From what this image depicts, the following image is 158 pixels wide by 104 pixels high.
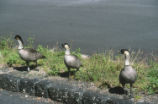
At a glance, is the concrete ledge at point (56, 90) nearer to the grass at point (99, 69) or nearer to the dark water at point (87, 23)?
the grass at point (99, 69)

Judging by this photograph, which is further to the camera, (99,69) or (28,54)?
(28,54)

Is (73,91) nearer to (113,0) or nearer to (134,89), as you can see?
(134,89)

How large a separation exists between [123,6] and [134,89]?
1306 cm

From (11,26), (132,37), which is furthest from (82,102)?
(11,26)

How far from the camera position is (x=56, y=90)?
22.9 ft

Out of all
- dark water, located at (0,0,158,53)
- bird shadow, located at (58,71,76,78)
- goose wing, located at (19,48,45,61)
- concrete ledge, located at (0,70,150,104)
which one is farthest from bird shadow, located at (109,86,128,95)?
dark water, located at (0,0,158,53)

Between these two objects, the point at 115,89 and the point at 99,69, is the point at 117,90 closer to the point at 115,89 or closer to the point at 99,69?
the point at 115,89

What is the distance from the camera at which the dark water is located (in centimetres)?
1251

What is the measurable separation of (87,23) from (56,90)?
898 cm

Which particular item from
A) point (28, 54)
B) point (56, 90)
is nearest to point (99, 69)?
point (56, 90)

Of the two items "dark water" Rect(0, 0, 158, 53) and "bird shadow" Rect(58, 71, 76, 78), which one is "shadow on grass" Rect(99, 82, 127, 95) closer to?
"bird shadow" Rect(58, 71, 76, 78)

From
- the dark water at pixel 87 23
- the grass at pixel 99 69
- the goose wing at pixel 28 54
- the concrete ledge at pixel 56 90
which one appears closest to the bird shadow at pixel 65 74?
the grass at pixel 99 69

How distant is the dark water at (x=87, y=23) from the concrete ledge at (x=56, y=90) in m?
4.32

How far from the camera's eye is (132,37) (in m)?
12.9
